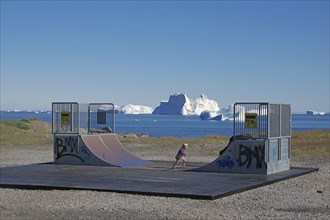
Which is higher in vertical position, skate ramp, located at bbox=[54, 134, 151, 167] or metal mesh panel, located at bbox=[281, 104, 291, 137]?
metal mesh panel, located at bbox=[281, 104, 291, 137]

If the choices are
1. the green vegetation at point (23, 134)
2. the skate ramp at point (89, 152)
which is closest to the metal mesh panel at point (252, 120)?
the skate ramp at point (89, 152)

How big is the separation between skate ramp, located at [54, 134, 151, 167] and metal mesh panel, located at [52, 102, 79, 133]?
35 cm

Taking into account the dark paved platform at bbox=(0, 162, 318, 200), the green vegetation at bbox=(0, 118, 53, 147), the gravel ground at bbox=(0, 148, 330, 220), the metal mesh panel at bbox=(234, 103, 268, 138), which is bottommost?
the gravel ground at bbox=(0, 148, 330, 220)

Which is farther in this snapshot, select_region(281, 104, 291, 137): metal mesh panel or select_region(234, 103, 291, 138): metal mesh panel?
select_region(281, 104, 291, 137): metal mesh panel

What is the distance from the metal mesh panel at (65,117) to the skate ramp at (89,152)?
1.16ft

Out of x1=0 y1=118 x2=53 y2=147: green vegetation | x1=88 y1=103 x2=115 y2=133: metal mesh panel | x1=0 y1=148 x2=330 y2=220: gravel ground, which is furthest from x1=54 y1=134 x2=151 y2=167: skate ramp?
x1=0 y1=118 x2=53 y2=147: green vegetation

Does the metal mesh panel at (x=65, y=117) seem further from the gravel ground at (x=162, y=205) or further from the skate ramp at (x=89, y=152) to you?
the gravel ground at (x=162, y=205)

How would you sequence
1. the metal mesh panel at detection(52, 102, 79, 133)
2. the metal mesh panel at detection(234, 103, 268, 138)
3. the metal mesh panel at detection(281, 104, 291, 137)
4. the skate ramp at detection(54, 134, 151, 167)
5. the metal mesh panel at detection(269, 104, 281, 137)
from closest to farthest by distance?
the metal mesh panel at detection(234, 103, 268, 138) → the metal mesh panel at detection(269, 104, 281, 137) → the metal mesh panel at detection(281, 104, 291, 137) → the skate ramp at detection(54, 134, 151, 167) → the metal mesh panel at detection(52, 102, 79, 133)

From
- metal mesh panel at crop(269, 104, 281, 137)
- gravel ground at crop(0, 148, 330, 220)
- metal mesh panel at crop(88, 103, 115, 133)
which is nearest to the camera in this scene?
gravel ground at crop(0, 148, 330, 220)

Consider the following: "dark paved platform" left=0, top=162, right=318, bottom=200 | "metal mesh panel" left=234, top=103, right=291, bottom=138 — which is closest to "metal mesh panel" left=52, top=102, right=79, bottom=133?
"dark paved platform" left=0, top=162, right=318, bottom=200

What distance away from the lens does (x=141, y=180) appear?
55.6 ft

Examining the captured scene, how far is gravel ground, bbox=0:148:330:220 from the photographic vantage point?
11672 mm

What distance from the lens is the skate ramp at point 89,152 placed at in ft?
72.3

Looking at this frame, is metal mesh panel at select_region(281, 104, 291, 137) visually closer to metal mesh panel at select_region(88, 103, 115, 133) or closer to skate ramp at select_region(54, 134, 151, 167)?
skate ramp at select_region(54, 134, 151, 167)
